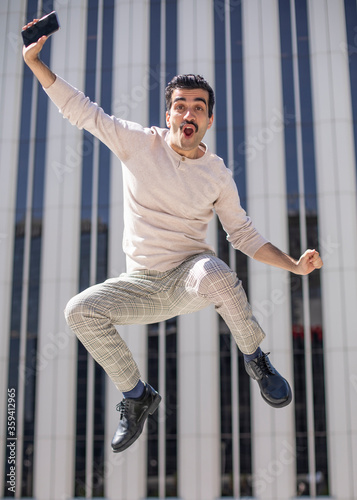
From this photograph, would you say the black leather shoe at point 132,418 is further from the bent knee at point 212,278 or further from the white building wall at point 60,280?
the white building wall at point 60,280

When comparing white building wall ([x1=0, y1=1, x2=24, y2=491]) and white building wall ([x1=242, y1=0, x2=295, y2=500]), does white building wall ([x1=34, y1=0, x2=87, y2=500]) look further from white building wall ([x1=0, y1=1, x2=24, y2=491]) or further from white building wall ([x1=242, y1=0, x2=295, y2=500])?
white building wall ([x1=242, y1=0, x2=295, y2=500])

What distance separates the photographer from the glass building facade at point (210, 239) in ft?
67.7

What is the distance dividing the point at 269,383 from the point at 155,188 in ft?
5.70

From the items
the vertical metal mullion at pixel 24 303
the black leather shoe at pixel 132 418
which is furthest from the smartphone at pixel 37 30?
the vertical metal mullion at pixel 24 303

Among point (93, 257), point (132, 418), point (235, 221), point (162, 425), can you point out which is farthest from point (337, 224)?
point (132, 418)

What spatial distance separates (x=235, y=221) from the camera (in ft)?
17.5

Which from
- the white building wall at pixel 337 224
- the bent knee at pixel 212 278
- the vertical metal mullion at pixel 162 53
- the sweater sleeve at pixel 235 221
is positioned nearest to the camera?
the bent knee at pixel 212 278

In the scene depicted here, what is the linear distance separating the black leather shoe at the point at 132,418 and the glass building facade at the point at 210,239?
53.4 feet

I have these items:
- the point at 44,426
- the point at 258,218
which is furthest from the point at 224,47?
the point at 44,426

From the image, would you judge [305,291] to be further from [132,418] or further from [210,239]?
[132,418]

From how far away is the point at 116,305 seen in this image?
A: 15.7 feet

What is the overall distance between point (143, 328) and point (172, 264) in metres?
16.9

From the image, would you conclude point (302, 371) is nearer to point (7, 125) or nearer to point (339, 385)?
point (339, 385)

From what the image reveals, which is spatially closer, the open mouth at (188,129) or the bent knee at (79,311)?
the bent knee at (79,311)
